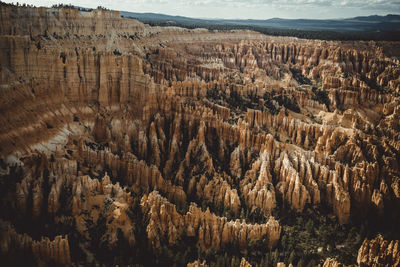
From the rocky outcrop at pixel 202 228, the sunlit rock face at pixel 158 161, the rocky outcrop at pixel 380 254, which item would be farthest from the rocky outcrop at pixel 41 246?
the rocky outcrop at pixel 380 254

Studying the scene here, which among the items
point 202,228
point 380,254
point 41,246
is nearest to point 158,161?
point 202,228

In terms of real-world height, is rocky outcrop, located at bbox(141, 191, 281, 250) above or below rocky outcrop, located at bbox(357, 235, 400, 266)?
below

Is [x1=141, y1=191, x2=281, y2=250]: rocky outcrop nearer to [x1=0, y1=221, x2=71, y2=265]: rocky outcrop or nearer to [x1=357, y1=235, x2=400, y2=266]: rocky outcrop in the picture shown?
[x1=0, y1=221, x2=71, y2=265]: rocky outcrop

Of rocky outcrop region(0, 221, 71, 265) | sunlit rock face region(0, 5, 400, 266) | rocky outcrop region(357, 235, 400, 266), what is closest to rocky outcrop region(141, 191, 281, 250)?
sunlit rock face region(0, 5, 400, 266)

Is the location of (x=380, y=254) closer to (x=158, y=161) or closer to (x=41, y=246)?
(x=41, y=246)

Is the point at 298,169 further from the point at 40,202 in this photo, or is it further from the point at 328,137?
the point at 40,202

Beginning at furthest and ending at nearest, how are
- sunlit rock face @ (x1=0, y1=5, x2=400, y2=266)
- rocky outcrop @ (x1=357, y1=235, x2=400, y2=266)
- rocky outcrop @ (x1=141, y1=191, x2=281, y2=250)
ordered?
1. rocky outcrop @ (x1=141, y1=191, x2=281, y2=250)
2. sunlit rock face @ (x1=0, y1=5, x2=400, y2=266)
3. rocky outcrop @ (x1=357, y1=235, x2=400, y2=266)

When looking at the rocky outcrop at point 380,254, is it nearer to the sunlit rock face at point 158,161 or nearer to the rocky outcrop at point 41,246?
the sunlit rock face at point 158,161
